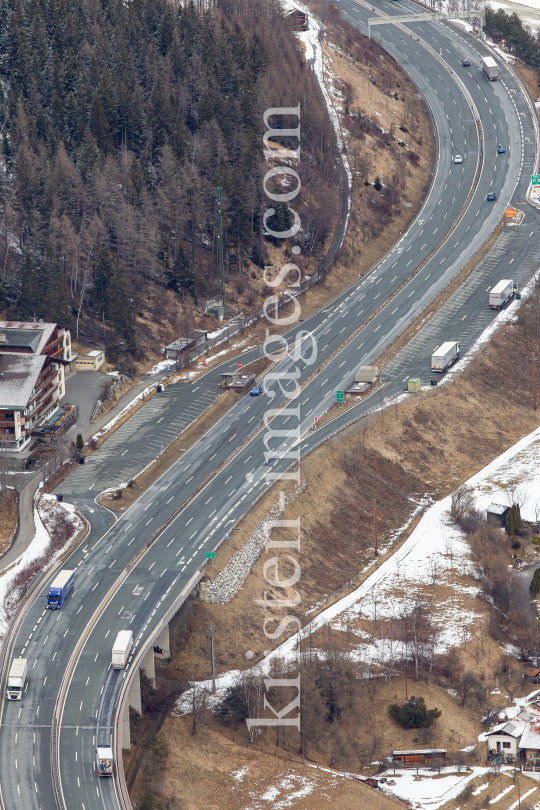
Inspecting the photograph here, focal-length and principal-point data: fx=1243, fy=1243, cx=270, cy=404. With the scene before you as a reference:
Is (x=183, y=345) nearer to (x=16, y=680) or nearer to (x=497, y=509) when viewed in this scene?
(x=497, y=509)

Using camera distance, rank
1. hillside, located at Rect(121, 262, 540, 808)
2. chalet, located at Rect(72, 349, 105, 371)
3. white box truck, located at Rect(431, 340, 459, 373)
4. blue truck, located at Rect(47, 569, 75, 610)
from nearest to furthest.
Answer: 1. hillside, located at Rect(121, 262, 540, 808)
2. blue truck, located at Rect(47, 569, 75, 610)
3. chalet, located at Rect(72, 349, 105, 371)
4. white box truck, located at Rect(431, 340, 459, 373)

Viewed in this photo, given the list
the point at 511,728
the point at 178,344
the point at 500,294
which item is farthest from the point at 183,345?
the point at 511,728

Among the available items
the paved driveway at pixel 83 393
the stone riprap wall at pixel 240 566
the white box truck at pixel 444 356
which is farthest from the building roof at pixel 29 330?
the white box truck at pixel 444 356

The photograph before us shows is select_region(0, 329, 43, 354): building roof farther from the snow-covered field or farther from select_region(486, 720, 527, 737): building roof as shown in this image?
select_region(486, 720, 527, 737): building roof

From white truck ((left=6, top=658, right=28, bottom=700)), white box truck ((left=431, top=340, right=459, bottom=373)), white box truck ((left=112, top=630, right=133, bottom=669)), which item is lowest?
white truck ((left=6, top=658, right=28, bottom=700))

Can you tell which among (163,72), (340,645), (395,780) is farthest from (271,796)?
(163,72)

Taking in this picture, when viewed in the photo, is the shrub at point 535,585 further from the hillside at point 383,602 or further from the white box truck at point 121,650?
the white box truck at point 121,650

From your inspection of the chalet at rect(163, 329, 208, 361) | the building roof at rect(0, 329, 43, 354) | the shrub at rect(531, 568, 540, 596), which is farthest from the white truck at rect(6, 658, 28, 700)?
A: the chalet at rect(163, 329, 208, 361)

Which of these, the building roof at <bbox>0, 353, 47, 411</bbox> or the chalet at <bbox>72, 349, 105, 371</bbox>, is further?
the chalet at <bbox>72, 349, 105, 371</bbox>

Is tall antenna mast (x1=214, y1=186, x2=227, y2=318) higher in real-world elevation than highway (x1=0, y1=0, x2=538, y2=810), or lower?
higher
